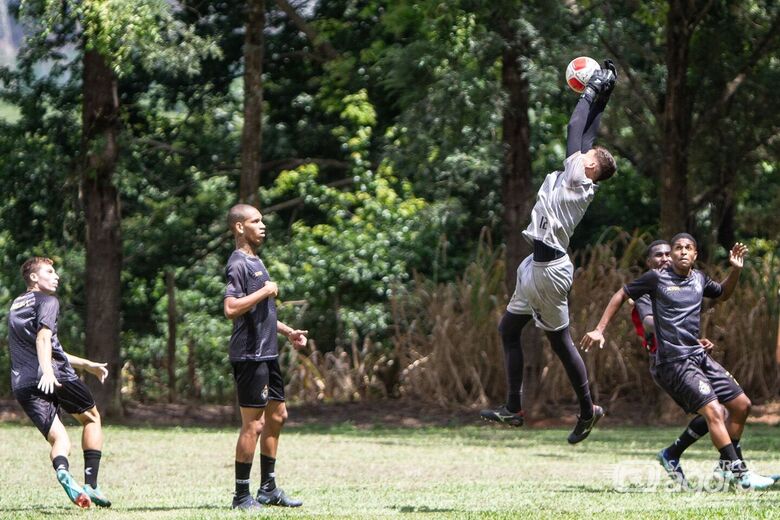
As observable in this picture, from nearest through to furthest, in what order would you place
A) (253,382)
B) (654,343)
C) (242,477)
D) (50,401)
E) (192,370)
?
(253,382)
(242,477)
(50,401)
(654,343)
(192,370)

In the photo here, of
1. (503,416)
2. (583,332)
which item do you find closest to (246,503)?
(503,416)

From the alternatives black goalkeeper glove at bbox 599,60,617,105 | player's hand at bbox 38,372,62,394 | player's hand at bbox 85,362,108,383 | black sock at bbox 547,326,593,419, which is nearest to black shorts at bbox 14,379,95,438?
player's hand at bbox 85,362,108,383

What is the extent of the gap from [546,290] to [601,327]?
87cm

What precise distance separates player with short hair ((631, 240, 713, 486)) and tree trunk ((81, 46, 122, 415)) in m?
12.0

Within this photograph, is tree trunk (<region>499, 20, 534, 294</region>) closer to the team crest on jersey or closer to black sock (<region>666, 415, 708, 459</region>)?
black sock (<region>666, 415, 708, 459</region>)

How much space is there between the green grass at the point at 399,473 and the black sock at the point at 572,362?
687 mm

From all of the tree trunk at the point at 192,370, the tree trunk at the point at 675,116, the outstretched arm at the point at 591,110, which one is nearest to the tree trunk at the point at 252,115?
the tree trunk at the point at 192,370

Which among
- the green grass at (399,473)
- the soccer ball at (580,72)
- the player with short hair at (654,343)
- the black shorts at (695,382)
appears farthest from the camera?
the player with short hair at (654,343)

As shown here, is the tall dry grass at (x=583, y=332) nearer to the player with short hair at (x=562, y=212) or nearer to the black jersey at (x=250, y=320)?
the player with short hair at (x=562, y=212)

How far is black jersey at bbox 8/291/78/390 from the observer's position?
10.0m

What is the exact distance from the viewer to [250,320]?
967 cm

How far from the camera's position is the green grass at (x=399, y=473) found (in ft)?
31.9

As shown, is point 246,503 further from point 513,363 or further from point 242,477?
point 513,363

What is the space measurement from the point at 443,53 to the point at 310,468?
270 inches
